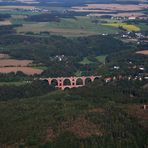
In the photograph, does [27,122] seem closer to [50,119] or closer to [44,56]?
[50,119]

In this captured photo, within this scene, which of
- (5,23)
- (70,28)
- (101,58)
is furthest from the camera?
(5,23)

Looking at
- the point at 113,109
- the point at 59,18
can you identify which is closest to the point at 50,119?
the point at 113,109

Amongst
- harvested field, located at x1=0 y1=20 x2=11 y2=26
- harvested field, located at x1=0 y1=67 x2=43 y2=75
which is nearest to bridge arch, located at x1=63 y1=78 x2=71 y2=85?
harvested field, located at x1=0 y1=67 x2=43 y2=75

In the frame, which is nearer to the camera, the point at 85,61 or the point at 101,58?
the point at 85,61

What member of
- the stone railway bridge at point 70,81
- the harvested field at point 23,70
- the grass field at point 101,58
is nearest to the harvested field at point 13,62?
the harvested field at point 23,70

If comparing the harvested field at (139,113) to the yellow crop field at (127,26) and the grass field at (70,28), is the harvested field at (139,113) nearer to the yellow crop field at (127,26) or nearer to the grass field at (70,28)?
the grass field at (70,28)

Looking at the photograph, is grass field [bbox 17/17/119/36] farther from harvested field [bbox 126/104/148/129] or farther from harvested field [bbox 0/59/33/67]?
harvested field [bbox 126/104/148/129]

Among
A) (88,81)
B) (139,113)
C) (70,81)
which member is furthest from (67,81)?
(139,113)

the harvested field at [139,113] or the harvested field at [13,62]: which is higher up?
the harvested field at [139,113]

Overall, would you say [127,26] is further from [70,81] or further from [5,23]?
[70,81]
